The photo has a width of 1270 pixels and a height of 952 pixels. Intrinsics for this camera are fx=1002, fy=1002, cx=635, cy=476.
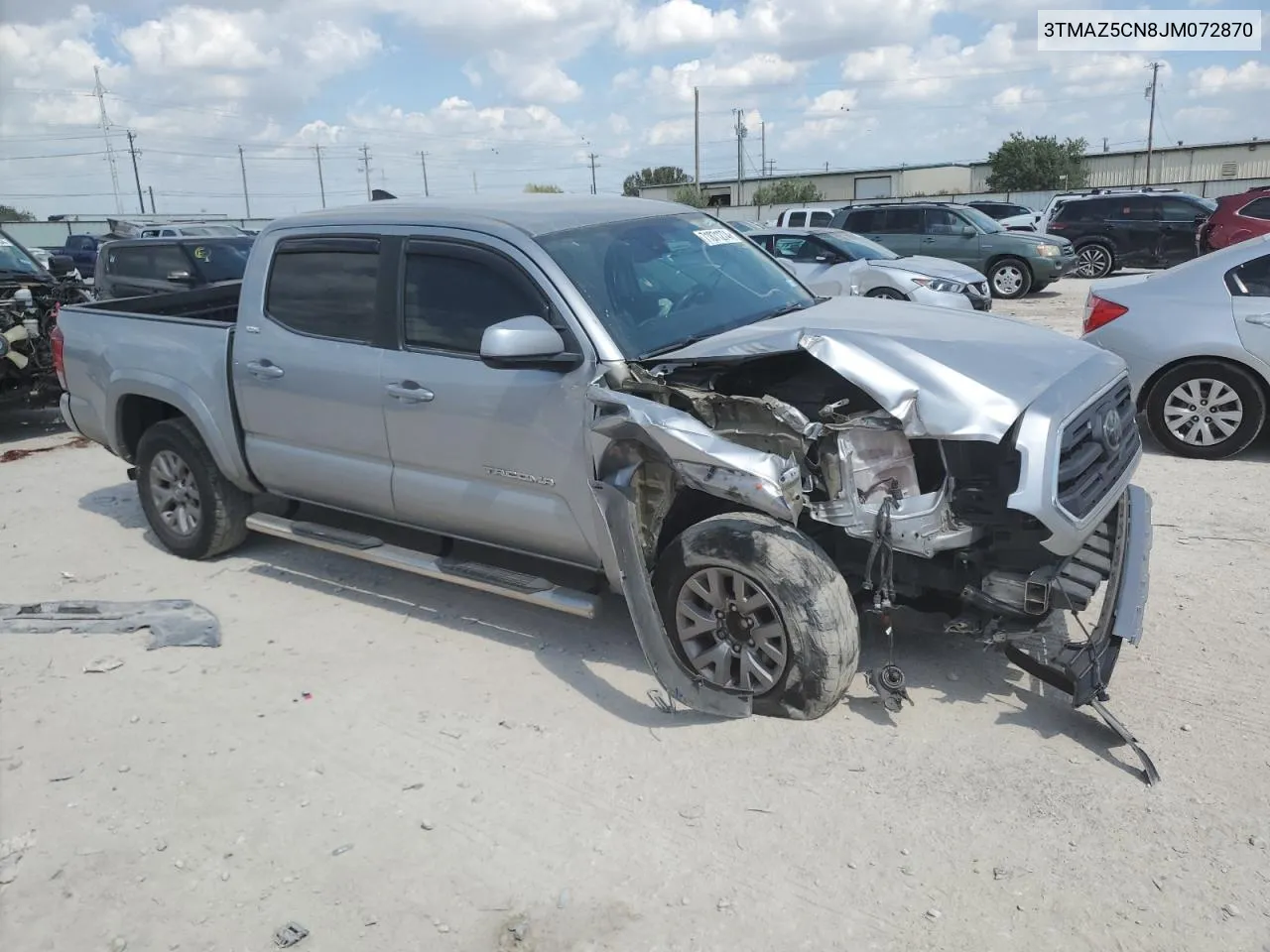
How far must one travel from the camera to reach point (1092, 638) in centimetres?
362

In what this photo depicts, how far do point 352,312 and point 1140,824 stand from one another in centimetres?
388

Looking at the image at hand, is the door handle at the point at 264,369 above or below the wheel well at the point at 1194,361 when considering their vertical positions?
above

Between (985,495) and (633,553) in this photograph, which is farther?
(633,553)

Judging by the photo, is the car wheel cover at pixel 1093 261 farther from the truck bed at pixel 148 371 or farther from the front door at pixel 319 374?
the front door at pixel 319 374

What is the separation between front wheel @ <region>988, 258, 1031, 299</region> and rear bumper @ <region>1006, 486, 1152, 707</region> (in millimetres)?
15445

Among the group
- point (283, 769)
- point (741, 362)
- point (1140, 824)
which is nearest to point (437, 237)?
point (741, 362)

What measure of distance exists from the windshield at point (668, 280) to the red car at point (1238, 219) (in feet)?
48.8

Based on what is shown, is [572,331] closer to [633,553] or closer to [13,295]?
[633,553]

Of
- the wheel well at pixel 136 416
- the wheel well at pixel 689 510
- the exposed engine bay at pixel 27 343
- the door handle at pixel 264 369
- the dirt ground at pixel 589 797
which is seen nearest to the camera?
the dirt ground at pixel 589 797

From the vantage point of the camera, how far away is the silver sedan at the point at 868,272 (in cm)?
1281

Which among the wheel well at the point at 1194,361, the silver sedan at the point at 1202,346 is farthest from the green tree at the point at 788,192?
the wheel well at the point at 1194,361

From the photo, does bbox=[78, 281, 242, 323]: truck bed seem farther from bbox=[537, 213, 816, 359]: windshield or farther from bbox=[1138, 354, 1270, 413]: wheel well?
bbox=[1138, 354, 1270, 413]: wheel well

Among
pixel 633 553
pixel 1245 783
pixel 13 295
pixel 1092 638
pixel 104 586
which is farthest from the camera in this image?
pixel 13 295

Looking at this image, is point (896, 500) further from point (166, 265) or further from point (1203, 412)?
point (166, 265)
